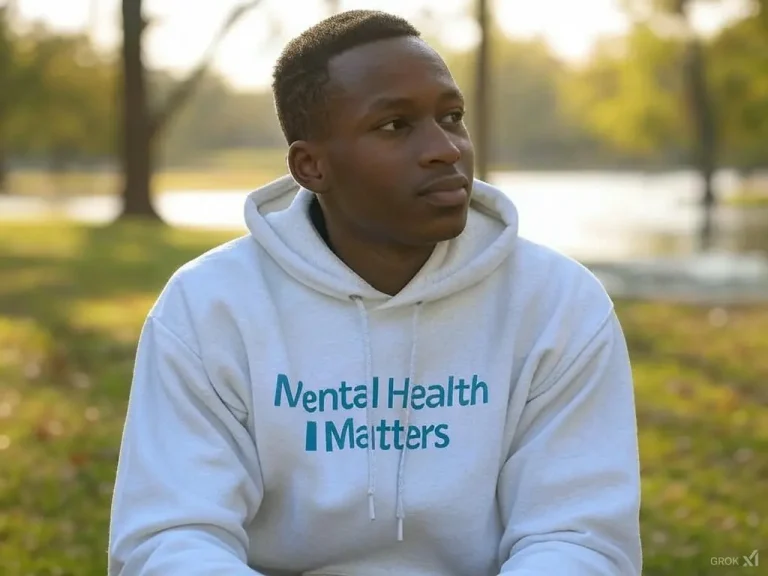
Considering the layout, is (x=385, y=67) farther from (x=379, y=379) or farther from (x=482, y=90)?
(x=482, y=90)

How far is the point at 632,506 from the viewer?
7.56 ft

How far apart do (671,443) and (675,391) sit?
1262 millimetres

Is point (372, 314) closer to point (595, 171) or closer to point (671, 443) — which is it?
point (671, 443)

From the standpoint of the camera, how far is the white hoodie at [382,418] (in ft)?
7.50

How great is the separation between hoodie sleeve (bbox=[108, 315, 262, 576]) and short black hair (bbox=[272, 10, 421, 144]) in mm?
526

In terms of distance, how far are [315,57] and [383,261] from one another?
17.7 inches

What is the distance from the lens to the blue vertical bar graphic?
2314 millimetres

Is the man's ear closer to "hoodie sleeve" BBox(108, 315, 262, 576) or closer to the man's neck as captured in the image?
the man's neck

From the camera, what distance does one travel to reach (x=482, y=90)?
14914 millimetres

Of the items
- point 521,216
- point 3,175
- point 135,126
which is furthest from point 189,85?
point 521,216

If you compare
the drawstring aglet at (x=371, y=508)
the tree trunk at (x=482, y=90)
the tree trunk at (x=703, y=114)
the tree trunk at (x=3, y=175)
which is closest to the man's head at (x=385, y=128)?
the drawstring aglet at (x=371, y=508)

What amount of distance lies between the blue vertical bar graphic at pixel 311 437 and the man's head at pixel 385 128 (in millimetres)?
408

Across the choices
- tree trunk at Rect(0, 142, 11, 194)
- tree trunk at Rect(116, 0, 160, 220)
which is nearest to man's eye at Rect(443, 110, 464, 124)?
tree trunk at Rect(116, 0, 160, 220)

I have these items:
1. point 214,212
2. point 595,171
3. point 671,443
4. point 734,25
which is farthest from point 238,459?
point 595,171
